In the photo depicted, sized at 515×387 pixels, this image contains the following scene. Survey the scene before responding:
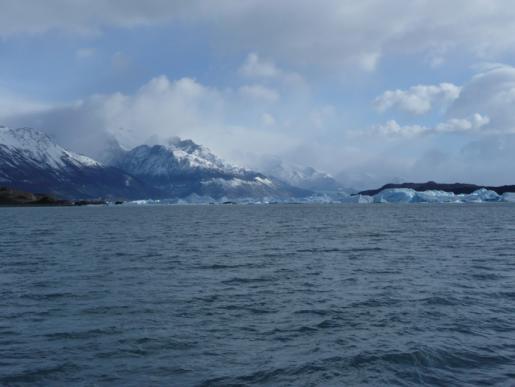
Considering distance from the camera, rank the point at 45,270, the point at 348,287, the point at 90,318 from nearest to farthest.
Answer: the point at 90,318
the point at 348,287
the point at 45,270

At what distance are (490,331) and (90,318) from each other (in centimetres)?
1703

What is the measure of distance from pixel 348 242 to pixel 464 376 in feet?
141

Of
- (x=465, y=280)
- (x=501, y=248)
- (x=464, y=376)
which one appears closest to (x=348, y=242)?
(x=501, y=248)

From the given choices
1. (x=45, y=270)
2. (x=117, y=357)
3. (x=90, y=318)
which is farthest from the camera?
(x=45, y=270)

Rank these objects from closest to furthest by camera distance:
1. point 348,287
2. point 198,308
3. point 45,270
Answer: point 198,308, point 348,287, point 45,270

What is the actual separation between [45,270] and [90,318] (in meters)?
17.0

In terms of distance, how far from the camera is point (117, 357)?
1750 cm

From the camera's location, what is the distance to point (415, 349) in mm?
18188

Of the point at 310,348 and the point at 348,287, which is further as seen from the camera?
the point at 348,287

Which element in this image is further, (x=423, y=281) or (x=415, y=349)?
(x=423, y=281)

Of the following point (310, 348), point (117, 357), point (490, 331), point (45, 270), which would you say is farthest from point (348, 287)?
point (45, 270)

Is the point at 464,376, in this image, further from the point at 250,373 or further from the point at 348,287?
the point at 348,287

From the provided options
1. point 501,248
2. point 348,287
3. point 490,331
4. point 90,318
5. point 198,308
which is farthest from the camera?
point 501,248

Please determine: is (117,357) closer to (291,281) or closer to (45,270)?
(291,281)
